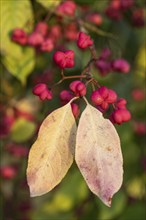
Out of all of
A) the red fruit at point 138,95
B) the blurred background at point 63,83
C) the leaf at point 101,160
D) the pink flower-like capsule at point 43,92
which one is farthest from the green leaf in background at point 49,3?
the red fruit at point 138,95

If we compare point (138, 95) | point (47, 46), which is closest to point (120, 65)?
point (47, 46)

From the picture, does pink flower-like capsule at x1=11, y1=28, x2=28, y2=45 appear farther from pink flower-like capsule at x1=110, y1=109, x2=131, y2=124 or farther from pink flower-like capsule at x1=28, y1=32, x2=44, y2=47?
pink flower-like capsule at x1=110, y1=109, x2=131, y2=124

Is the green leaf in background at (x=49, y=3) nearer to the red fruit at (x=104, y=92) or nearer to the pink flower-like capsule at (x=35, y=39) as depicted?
the pink flower-like capsule at (x=35, y=39)

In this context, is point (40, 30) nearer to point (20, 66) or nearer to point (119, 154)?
point (20, 66)

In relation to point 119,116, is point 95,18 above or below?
below

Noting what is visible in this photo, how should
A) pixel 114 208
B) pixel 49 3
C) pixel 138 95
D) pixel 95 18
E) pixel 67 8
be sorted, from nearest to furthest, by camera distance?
pixel 49 3 → pixel 67 8 → pixel 95 18 → pixel 114 208 → pixel 138 95

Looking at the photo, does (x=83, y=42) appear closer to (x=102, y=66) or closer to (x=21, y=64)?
(x=102, y=66)

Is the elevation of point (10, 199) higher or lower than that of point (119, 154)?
lower

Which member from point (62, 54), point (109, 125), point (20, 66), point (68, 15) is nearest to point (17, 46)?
point (20, 66)
